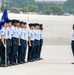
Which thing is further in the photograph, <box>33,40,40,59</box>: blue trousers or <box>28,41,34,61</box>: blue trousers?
<box>33,40,40,59</box>: blue trousers

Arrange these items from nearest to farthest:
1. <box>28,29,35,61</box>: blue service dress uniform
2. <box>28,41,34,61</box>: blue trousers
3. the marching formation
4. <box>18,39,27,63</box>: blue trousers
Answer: the marching formation
<box>18,39,27,63</box>: blue trousers
<box>28,29,35,61</box>: blue service dress uniform
<box>28,41,34,61</box>: blue trousers

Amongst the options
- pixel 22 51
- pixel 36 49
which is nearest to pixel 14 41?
pixel 22 51

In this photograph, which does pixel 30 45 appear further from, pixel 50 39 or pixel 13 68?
pixel 50 39

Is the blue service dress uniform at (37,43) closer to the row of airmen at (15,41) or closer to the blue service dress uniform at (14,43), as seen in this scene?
the row of airmen at (15,41)

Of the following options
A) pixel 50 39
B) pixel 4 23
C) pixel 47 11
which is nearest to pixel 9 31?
pixel 4 23

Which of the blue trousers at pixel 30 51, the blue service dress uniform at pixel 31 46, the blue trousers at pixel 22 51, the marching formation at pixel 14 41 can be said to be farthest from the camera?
the blue trousers at pixel 30 51

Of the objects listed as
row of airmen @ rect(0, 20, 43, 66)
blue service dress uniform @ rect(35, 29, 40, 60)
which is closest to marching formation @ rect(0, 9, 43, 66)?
row of airmen @ rect(0, 20, 43, 66)

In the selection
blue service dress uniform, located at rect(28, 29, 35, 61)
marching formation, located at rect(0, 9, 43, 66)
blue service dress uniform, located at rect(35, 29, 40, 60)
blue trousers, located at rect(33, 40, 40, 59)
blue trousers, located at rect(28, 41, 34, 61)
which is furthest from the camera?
blue trousers, located at rect(33, 40, 40, 59)

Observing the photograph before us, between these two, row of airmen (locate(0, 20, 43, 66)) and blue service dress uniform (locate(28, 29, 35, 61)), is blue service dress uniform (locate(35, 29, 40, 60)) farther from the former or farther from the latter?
blue service dress uniform (locate(28, 29, 35, 61))

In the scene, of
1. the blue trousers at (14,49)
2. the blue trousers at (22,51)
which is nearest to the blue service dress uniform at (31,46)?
the blue trousers at (22,51)

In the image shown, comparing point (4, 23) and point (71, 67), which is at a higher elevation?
point (4, 23)

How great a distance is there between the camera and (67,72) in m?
15.6

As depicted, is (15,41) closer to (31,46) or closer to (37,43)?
(31,46)

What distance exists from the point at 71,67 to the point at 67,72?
171 cm
